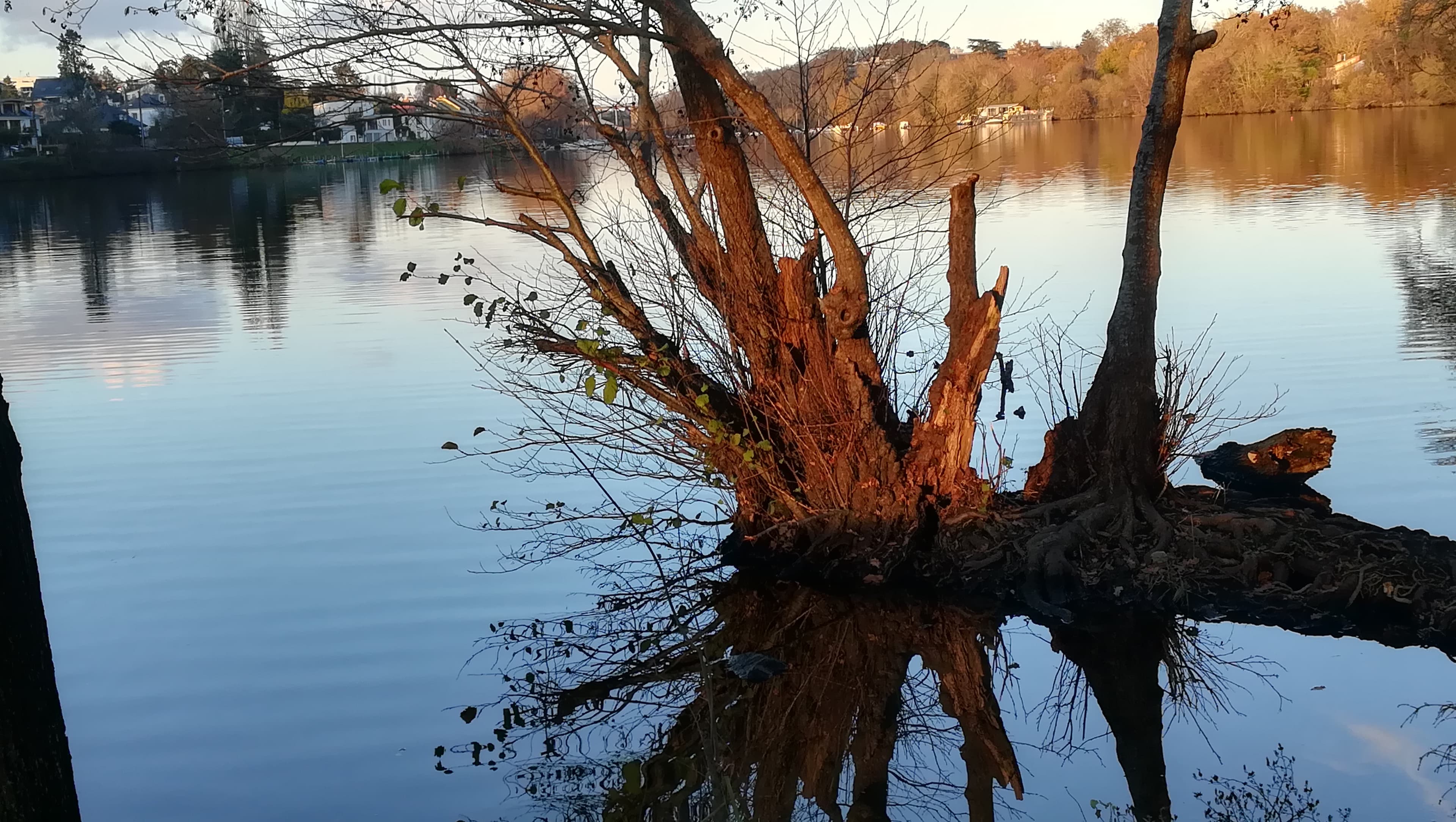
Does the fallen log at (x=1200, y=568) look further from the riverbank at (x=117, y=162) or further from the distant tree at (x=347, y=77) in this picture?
the riverbank at (x=117, y=162)

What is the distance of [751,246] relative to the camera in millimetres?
9695

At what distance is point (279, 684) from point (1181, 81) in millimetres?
6888

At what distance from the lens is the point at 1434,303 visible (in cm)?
1944

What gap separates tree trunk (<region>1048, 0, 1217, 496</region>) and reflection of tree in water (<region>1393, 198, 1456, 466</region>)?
371cm

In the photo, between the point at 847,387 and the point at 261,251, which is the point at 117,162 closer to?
the point at 261,251

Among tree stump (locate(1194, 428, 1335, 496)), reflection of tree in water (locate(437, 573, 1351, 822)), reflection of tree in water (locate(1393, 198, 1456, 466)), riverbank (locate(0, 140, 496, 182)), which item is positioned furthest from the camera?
riverbank (locate(0, 140, 496, 182))

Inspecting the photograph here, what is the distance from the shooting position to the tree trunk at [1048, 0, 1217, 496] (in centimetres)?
935

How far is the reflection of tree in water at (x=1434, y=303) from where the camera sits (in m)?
12.6

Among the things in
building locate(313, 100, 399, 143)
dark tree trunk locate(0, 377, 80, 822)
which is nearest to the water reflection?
building locate(313, 100, 399, 143)

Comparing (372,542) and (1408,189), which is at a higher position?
(1408,189)

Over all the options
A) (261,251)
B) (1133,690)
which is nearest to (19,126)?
(261,251)

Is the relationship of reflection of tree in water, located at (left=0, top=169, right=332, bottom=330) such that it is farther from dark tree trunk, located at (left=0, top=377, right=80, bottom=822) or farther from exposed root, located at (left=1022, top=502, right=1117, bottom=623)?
dark tree trunk, located at (left=0, top=377, right=80, bottom=822)

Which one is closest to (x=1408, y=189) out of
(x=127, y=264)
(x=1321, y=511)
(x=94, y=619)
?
(x=1321, y=511)

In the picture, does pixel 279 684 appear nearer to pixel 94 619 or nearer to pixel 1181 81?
pixel 94 619
